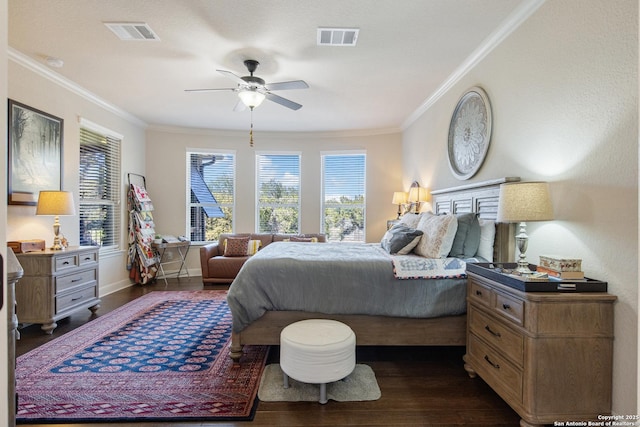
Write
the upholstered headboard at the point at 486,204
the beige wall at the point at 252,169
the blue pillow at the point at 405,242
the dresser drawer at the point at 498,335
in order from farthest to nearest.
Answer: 1. the beige wall at the point at 252,169
2. the blue pillow at the point at 405,242
3. the upholstered headboard at the point at 486,204
4. the dresser drawer at the point at 498,335

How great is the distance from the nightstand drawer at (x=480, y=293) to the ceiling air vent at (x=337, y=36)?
7.32ft

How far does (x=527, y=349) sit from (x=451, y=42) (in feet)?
8.27

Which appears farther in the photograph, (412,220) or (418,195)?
(418,195)

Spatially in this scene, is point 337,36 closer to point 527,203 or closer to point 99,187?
point 527,203

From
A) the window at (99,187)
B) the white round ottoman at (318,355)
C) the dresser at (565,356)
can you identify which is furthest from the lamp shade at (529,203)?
the window at (99,187)

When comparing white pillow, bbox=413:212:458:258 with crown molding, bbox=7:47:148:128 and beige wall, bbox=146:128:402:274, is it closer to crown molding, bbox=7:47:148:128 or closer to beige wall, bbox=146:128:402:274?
beige wall, bbox=146:128:402:274

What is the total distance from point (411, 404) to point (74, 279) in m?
3.52

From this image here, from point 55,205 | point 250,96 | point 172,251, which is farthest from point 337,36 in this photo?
point 172,251

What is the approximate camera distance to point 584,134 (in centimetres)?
179

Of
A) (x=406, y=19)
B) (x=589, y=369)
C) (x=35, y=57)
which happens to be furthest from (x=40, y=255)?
(x=589, y=369)

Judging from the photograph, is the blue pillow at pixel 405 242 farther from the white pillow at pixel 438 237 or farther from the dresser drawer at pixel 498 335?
the dresser drawer at pixel 498 335

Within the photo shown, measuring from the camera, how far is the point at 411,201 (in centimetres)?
445

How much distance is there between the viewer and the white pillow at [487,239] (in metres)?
2.54

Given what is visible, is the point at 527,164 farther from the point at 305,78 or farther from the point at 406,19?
the point at 305,78
